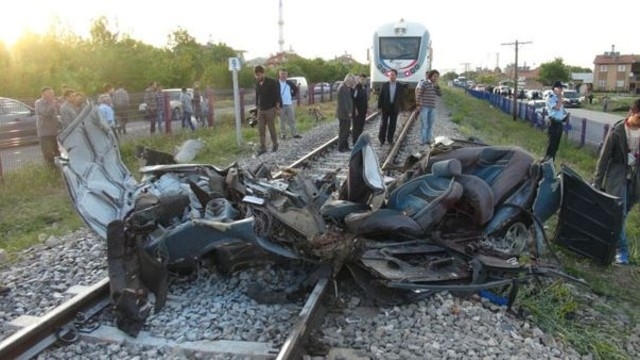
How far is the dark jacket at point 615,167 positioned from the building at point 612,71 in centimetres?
13048

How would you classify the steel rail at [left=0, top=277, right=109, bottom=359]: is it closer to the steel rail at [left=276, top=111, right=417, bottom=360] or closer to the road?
the steel rail at [left=276, top=111, right=417, bottom=360]

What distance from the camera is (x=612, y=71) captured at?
128500 millimetres

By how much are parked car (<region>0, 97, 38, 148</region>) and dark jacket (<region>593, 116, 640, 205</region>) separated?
10446 mm

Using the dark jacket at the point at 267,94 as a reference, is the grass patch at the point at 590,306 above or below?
below

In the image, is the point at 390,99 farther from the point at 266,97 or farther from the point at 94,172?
the point at 94,172

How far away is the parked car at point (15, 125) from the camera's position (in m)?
11.6

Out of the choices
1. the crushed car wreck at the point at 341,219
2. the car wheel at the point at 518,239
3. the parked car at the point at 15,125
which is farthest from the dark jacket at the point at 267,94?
the car wheel at the point at 518,239

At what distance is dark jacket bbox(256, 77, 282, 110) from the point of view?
1246cm

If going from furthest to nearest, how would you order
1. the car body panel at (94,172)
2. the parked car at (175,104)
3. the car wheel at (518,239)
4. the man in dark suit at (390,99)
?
the parked car at (175,104)
the man in dark suit at (390,99)
the car wheel at (518,239)
the car body panel at (94,172)

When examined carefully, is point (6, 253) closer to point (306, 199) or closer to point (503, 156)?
point (306, 199)

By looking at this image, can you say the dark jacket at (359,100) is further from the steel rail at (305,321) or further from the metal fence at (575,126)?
the steel rail at (305,321)

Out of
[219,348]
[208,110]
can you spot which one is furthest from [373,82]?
[219,348]

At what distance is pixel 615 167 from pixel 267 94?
773 centimetres

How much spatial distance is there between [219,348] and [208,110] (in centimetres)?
1693
